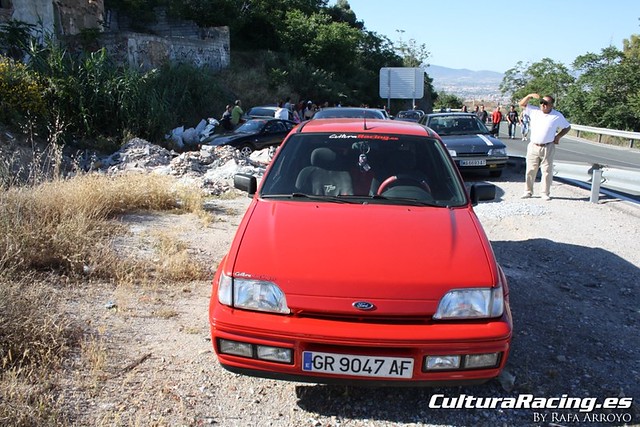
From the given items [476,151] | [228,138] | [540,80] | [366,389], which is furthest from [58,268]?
[540,80]

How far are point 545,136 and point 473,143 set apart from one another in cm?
250

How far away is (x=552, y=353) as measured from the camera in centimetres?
380

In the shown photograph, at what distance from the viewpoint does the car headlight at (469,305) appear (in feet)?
9.09

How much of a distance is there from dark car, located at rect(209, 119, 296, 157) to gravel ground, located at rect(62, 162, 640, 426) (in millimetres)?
9287

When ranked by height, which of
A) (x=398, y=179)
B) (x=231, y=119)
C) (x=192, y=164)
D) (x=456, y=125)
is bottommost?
(x=192, y=164)

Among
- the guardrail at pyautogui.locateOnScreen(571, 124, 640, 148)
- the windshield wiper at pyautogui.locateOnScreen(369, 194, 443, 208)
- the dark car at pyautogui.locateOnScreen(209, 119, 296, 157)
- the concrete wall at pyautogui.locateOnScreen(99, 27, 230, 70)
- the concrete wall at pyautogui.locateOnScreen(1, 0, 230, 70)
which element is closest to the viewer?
the windshield wiper at pyautogui.locateOnScreen(369, 194, 443, 208)

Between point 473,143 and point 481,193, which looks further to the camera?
point 473,143

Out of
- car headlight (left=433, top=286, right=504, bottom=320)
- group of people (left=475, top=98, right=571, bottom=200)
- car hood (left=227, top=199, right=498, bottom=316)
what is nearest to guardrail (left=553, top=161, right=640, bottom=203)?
group of people (left=475, top=98, right=571, bottom=200)

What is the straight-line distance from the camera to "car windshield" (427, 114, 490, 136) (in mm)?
12148

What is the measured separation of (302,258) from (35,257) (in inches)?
127

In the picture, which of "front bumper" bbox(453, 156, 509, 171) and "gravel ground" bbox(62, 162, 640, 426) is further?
"front bumper" bbox(453, 156, 509, 171)

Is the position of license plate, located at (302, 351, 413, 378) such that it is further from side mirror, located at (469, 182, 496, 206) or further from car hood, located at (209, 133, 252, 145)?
car hood, located at (209, 133, 252, 145)

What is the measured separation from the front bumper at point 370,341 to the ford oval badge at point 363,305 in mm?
89

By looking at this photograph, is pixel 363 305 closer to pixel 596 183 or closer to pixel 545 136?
pixel 545 136
